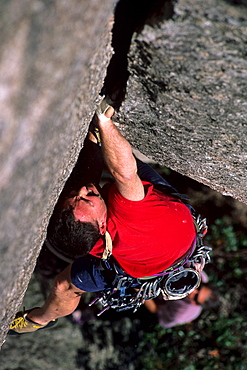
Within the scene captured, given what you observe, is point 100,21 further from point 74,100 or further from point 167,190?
point 167,190

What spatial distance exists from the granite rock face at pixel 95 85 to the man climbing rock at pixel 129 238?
0.24 metres

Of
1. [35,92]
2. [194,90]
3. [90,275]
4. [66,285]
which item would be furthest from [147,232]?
[35,92]

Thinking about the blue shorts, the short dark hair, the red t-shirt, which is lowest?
the blue shorts

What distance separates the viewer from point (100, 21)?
2.75 feet

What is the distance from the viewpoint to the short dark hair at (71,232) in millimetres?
1563

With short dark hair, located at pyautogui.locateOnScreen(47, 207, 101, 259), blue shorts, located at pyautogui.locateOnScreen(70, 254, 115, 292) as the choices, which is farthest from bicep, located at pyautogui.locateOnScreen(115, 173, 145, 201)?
blue shorts, located at pyautogui.locateOnScreen(70, 254, 115, 292)

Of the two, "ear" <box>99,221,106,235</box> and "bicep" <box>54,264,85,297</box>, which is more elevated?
"ear" <box>99,221,106,235</box>

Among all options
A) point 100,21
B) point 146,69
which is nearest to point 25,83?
point 100,21

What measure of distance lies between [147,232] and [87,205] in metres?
0.43

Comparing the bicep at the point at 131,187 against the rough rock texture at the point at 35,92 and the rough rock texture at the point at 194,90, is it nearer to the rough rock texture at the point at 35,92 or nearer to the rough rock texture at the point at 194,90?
the rough rock texture at the point at 194,90

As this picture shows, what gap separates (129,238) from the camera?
1.83 meters

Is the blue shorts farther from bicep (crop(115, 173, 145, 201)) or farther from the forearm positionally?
the forearm

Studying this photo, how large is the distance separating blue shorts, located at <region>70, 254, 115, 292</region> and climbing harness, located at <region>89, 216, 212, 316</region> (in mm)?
61

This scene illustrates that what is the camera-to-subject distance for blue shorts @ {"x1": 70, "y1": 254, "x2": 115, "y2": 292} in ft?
6.73
